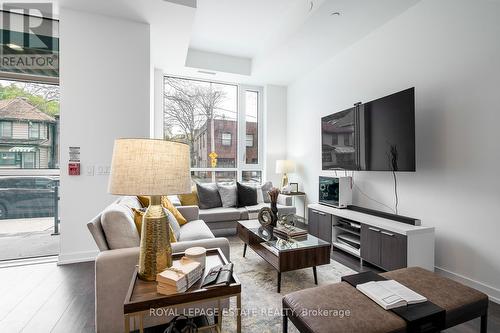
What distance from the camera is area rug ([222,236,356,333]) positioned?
5.67 ft

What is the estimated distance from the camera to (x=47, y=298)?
Answer: 2078mm

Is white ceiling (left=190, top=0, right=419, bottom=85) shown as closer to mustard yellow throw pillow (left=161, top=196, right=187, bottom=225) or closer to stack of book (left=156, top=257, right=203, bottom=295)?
mustard yellow throw pillow (left=161, top=196, right=187, bottom=225)

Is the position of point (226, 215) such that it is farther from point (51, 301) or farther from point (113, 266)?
point (113, 266)

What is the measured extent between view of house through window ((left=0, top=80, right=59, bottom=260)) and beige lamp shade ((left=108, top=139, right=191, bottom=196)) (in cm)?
290

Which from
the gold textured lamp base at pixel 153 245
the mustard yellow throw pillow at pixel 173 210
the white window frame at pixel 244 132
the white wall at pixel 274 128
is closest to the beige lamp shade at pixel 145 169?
the gold textured lamp base at pixel 153 245

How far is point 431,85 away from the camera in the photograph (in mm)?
2584

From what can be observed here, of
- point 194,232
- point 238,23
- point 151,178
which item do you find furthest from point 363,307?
point 238,23

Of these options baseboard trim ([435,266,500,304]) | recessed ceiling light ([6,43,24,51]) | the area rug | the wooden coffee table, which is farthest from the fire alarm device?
baseboard trim ([435,266,500,304])

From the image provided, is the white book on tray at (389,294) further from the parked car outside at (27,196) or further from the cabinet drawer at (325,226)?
the parked car outside at (27,196)

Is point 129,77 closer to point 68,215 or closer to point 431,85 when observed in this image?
point 68,215

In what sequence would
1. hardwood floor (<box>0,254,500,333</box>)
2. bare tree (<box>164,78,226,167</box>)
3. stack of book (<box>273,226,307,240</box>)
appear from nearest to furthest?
hardwood floor (<box>0,254,500,333</box>) → stack of book (<box>273,226,307,240</box>) → bare tree (<box>164,78,226,167</box>)

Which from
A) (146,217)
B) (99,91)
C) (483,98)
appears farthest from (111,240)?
(483,98)

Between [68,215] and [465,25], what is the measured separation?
478cm

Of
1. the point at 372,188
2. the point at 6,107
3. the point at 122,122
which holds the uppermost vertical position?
the point at 6,107
